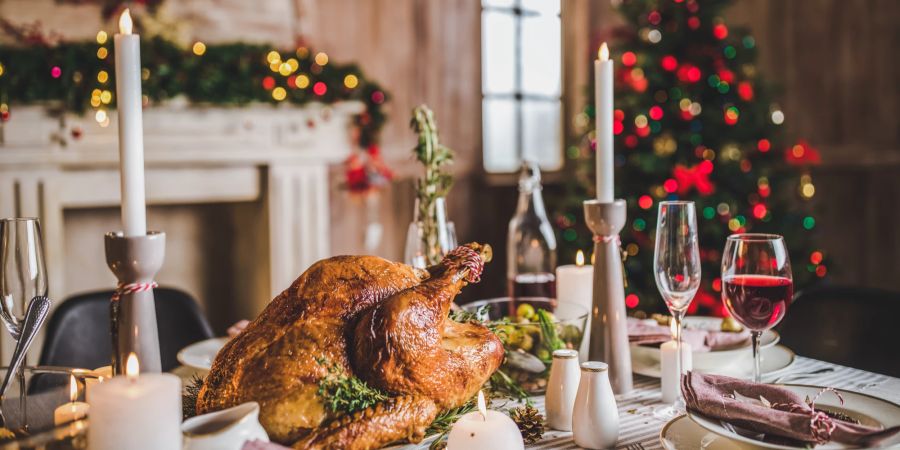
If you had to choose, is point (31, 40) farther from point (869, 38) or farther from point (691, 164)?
point (869, 38)

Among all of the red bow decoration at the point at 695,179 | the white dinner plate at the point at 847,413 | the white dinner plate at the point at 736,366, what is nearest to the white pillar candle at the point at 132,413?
the white dinner plate at the point at 847,413

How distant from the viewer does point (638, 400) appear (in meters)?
1.15

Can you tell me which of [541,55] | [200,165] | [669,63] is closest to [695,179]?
[669,63]

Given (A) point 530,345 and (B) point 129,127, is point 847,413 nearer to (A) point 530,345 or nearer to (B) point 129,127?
(A) point 530,345

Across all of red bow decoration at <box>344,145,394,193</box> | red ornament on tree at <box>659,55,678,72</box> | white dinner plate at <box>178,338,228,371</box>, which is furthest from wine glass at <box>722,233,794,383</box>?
red bow decoration at <box>344,145,394,193</box>

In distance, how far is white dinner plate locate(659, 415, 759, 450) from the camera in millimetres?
893

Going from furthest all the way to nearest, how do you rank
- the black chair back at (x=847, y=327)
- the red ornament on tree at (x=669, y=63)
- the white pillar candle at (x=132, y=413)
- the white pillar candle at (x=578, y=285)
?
1. the red ornament on tree at (x=669, y=63)
2. the black chair back at (x=847, y=327)
3. the white pillar candle at (x=578, y=285)
4. the white pillar candle at (x=132, y=413)

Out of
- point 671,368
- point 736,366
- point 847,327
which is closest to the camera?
point 671,368

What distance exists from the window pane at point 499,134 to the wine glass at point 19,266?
3427 mm

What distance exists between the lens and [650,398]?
1.16 m

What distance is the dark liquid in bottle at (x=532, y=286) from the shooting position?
152 centimetres

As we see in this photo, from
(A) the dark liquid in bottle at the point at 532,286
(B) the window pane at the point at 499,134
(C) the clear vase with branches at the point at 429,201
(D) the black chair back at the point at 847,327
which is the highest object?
(B) the window pane at the point at 499,134

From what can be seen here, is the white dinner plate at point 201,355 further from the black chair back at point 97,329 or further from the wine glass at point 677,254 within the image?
the wine glass at point 677,254

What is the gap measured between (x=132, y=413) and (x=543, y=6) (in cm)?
419
